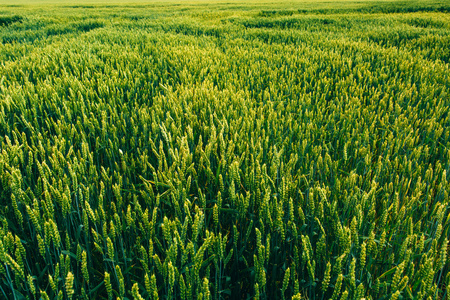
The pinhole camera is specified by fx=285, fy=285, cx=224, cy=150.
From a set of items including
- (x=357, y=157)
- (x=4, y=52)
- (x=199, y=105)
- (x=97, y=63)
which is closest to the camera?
(x=357, y=157)

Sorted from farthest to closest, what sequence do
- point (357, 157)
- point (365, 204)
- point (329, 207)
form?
1. point (357, 157)
2. point (365, 204)
3. point (329, 207)

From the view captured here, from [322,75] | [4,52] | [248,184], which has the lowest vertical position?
[248,184]

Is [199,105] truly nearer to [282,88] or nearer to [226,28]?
[282,88]

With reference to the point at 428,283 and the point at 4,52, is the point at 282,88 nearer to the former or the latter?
the point at 428,283

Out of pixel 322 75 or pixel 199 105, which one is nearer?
pixel 199 105

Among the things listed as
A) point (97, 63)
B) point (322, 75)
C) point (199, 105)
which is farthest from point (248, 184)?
point (97, 63)

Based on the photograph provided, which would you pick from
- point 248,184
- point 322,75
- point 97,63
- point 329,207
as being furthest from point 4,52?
point 329,207

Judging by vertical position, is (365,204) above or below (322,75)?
below
